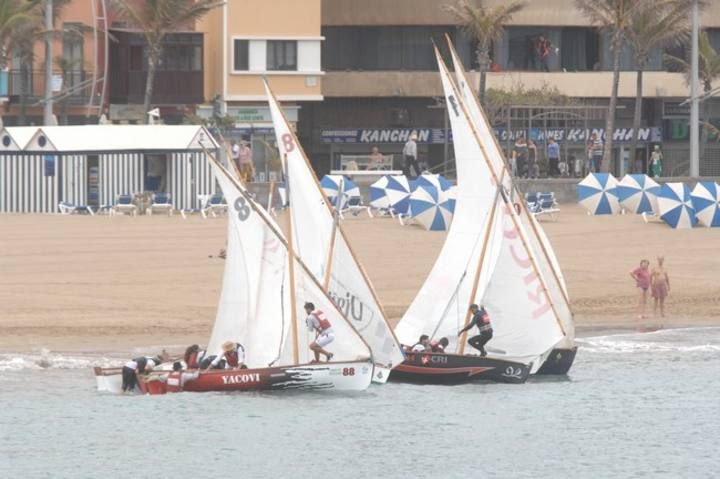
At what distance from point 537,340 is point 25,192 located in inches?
1160

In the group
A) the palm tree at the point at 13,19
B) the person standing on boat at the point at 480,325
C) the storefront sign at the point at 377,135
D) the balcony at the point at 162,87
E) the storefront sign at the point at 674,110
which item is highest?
the palm tree at the point at 13,19

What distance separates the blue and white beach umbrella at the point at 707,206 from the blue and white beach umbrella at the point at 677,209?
0.82ft

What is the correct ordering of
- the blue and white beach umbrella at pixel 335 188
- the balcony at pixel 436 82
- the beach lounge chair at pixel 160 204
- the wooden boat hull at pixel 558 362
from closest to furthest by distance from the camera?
the wooden boat hull at pixel 558 362 < the blue and white beach umbrella at pixel 335 188 < the beach lounge chair at pixel 160 204 < the balcony at pixel 436 82

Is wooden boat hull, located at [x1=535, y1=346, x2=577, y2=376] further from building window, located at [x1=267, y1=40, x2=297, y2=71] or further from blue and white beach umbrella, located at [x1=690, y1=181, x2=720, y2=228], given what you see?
building window, located at [x1=267, y1=40, x2=297, y2=71]

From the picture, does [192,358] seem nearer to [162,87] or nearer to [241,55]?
[162,87]

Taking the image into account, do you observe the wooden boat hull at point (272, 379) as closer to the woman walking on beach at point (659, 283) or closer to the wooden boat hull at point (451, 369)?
the wooden boat hull at point (451, 369)

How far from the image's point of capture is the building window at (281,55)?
3627 inches

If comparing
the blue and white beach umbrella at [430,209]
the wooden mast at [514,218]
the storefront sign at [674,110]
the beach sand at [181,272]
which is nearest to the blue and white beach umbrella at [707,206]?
the beach sand at [181,272]

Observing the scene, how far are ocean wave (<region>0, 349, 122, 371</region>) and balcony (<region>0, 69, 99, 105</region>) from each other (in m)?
38.1

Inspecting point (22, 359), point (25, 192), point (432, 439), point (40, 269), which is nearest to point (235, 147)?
point (25, 192)

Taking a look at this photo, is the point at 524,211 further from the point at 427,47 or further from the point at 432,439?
the point at 427,47

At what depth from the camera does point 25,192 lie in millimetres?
73438

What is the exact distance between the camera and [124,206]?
236 ft

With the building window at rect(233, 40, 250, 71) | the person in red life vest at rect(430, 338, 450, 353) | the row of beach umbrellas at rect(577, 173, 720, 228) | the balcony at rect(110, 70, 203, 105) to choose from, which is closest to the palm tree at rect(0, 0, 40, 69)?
the balcony at rect(110, 70, 203, 105)
